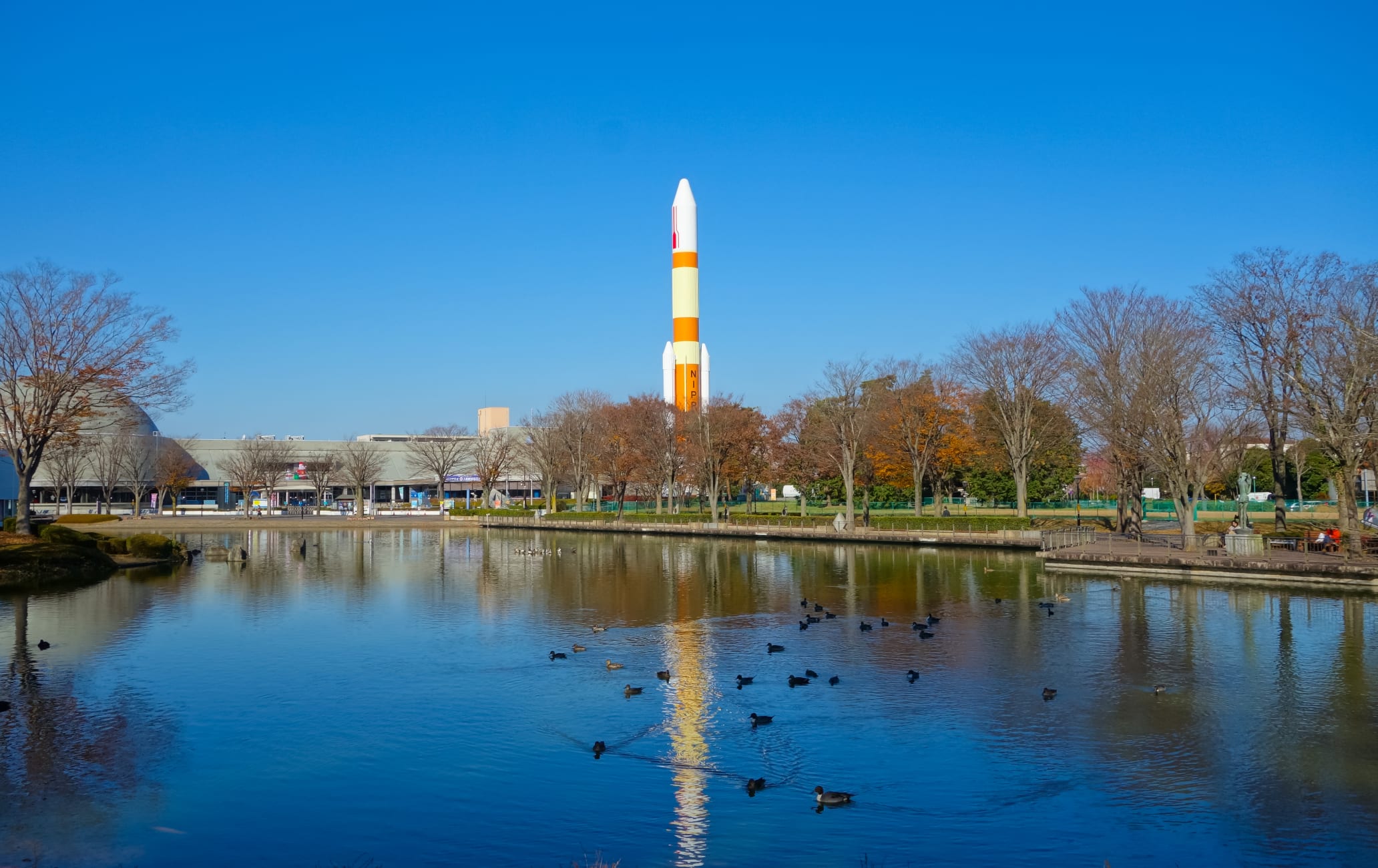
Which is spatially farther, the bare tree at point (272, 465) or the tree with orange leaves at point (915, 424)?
the bare tree at point (272, 465)

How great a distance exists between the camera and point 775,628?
87.0 feet

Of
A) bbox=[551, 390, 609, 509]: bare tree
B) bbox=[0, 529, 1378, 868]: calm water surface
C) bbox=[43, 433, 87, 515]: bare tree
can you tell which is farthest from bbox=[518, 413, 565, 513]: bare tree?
bbox=[0, 529, 1378, 868]: calm water surface

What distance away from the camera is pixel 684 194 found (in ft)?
293

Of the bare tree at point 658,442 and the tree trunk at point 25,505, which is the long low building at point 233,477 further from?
the tree trunk at point 25,505

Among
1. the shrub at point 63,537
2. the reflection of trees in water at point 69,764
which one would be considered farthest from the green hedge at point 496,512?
the reflection of trees in water at point 69,764

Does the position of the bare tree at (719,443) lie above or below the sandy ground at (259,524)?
above

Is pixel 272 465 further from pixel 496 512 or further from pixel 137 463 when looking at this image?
pixel 496 512

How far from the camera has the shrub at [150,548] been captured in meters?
45.3

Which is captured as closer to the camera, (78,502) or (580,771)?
(580,771)

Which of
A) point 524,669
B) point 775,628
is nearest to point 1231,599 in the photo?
point 775,628

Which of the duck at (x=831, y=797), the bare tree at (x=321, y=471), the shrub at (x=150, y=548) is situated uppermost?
the bare tree at (x=321, y=471)

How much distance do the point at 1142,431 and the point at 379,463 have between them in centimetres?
7948

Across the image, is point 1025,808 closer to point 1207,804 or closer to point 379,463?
point 1207,804

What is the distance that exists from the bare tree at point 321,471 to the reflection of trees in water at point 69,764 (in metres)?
71.0
